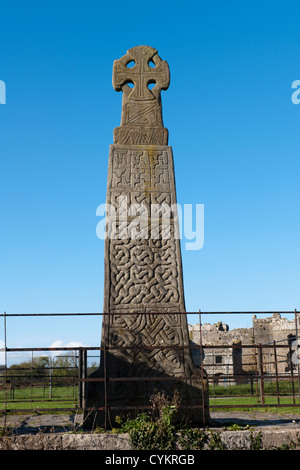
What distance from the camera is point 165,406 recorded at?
562 centimetres

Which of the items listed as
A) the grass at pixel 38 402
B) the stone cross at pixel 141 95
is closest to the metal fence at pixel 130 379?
the grass at pixel 38 402

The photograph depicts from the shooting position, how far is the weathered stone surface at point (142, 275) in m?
6.68

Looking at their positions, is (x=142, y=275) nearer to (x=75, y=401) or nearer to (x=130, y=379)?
(x=130, y=379)

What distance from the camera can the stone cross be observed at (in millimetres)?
8336

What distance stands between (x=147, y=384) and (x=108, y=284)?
1.57 m

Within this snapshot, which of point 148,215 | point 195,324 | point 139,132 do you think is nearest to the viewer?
point 148,215

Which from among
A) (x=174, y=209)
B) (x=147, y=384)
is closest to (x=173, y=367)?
(x=147, y=384)

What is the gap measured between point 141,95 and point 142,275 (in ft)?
11.5

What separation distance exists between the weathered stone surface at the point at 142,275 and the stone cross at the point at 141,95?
18 mm

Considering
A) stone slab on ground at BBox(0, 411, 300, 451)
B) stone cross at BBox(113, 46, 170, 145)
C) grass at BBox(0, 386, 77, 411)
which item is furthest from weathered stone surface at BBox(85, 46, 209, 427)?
grass at BBox(0, 386, 77, 411)

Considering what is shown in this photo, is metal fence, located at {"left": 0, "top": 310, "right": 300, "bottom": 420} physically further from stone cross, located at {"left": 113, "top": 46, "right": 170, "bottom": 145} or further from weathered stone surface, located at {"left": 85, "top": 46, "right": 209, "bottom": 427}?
stone cross, located at {"left": 113, "top": 46, "right": 170, "bottom": 145}

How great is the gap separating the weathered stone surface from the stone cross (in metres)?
0.02
